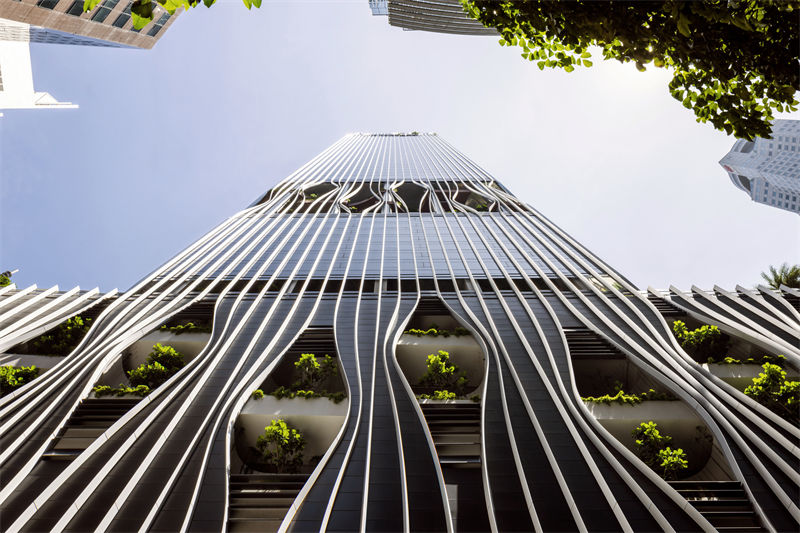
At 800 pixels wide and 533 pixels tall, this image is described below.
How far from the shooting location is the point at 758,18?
6859mm

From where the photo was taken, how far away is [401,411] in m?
14.1

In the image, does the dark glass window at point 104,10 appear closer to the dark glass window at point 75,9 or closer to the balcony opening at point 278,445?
Result: the dark glass window at point 75,9

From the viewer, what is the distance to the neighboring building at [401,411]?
34.6 feet

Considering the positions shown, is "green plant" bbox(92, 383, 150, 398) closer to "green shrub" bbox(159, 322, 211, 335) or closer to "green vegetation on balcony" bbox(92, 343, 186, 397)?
"green vegetation on balcony" bbox(92, 343, 186, 397)

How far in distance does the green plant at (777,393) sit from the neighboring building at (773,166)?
4825 inches

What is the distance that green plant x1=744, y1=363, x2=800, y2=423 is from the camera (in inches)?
514

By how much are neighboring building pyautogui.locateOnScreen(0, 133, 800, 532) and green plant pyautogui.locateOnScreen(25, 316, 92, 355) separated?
0.67 meters

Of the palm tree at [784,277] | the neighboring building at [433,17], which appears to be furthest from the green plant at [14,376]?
the neighboring building at [433,17]

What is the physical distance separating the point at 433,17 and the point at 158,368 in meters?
63.7

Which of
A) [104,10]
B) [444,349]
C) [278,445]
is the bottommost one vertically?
[278,445]

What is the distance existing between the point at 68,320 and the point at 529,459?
23641 mm

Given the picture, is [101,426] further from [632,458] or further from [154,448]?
[632,458]

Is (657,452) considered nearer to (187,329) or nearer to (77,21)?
(187,329)

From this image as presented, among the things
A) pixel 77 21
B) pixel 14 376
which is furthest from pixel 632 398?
pixel 77 21
